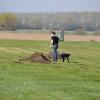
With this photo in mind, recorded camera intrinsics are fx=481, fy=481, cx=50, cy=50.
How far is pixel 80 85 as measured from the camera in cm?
1970

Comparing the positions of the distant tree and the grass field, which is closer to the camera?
the grass field

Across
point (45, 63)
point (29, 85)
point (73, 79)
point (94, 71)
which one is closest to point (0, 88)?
point (29, 85)

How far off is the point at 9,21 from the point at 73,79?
163m

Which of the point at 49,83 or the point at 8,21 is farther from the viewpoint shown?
the point at 8,21

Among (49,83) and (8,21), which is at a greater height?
(49,83)

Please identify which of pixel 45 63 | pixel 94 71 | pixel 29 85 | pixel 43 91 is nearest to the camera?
pixel 43 91

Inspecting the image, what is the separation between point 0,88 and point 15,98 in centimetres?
252

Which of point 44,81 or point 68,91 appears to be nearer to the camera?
point 68,91

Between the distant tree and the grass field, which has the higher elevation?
the grass field

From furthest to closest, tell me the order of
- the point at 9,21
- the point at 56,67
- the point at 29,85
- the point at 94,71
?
the point at 9,21 → the point at 56,67 → the point at 94,71 → the point at 29,85

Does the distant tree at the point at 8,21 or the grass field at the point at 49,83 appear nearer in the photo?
the grass field at the point at 49,83

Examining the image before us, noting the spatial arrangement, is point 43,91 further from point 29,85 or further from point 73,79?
point 73,79

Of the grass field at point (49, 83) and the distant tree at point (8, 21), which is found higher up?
the grass field at point (49, 83)

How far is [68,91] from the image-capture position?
17.6 metres
